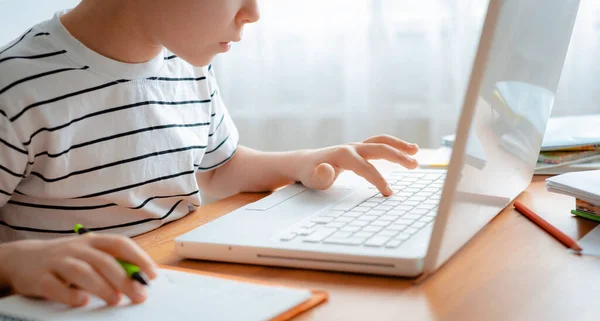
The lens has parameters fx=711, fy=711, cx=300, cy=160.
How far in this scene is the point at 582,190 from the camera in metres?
0.76

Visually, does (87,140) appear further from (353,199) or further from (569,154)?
(569,154)

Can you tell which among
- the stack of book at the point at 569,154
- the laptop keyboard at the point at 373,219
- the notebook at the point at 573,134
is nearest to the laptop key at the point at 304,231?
the laptop keyboard at the point at 373,219

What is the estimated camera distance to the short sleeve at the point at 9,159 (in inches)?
31.1

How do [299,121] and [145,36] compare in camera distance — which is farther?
[299,121]

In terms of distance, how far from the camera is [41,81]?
837 mm

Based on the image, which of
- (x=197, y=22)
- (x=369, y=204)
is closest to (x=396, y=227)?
(x=369, y=204)

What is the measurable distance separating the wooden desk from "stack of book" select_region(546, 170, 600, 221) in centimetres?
2

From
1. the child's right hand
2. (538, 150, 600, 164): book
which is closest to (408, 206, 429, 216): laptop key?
the child's right hand

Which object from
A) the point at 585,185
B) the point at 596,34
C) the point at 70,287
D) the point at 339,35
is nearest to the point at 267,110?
the point at 339,35

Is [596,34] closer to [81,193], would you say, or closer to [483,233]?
[483,233]

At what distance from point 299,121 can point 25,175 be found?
46.7 inches

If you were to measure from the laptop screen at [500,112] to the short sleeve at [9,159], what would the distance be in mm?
486

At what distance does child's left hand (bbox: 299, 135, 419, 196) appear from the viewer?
87 centimetres

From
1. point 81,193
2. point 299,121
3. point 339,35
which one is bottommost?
point 299,121
